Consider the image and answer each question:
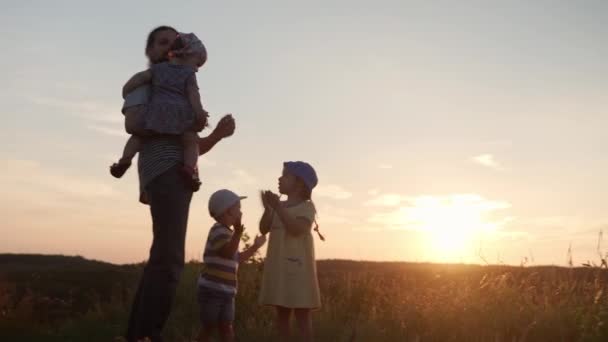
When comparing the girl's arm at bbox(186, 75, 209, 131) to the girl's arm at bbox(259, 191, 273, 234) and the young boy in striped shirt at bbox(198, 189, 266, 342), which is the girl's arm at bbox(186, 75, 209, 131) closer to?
the young boy in striped shirt at bbox(198, 189, 266, 342)

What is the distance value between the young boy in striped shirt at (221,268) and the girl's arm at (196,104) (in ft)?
3.52

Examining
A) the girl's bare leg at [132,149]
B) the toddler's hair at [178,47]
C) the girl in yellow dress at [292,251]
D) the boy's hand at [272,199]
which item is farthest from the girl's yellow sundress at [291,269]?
the toddler's hair at [178,47]

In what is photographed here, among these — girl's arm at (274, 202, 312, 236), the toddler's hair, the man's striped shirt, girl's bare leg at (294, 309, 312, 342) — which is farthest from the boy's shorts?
the toddler's hair

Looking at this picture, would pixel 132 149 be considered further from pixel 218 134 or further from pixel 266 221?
pixel 266 221

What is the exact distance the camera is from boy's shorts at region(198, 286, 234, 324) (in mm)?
5590

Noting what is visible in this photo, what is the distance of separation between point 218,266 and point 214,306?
0.31m

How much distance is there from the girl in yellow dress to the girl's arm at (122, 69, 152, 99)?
1.34m

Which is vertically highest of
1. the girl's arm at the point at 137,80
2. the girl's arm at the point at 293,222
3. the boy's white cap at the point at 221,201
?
the girl's arm at the point at 137,80

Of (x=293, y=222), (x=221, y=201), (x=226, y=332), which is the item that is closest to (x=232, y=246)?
(x=221, y=201)

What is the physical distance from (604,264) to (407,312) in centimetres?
202

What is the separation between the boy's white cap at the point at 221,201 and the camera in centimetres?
578

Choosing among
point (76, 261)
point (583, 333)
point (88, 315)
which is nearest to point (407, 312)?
point (583, 333)

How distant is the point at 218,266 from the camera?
5.68 m

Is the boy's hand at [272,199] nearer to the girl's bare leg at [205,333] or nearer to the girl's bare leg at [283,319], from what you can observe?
the girl's bare leg at [283,319]
